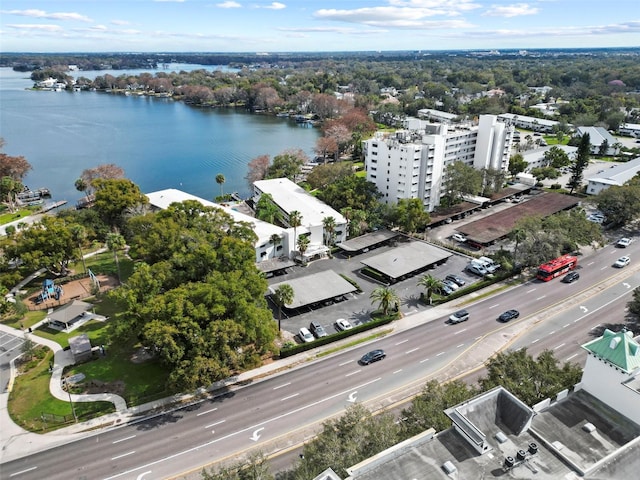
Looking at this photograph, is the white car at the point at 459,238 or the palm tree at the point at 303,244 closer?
the palm tree at the point at 303,244

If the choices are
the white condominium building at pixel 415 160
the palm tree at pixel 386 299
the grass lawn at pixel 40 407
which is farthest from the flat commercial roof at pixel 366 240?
the grass lawn at pixel 40 407

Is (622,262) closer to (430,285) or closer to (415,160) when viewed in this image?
(430,285)

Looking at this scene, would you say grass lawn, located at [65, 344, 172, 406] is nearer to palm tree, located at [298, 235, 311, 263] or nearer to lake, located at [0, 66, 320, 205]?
palm tree, located at [298, 235, 311, 263]

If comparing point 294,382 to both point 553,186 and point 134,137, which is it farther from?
point 134,137

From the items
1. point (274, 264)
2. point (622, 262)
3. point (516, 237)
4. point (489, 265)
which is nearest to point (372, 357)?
point (274, 264)

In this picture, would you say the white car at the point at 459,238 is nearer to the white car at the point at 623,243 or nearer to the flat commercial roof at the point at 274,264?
the white car at the point at 623,243

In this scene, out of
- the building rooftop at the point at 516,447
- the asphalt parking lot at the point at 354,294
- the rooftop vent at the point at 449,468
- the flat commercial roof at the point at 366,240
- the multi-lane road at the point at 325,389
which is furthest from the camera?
the flat commercial roof at the point at 366,240

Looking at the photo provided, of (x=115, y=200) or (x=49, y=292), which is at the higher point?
(x=115, y=200)
